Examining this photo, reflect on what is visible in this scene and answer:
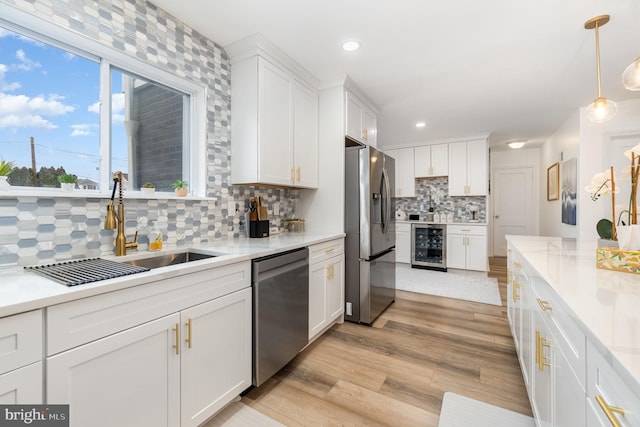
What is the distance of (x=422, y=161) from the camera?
5.57m

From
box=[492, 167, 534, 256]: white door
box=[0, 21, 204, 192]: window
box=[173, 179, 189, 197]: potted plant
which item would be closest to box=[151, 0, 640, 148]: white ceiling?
box=[0, 21, 204, 192]: window

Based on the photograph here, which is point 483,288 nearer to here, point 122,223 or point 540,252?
point 540,252

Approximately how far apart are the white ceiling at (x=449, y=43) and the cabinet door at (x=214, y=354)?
188 cm

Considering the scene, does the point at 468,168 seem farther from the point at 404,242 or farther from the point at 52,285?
the point at 52,285

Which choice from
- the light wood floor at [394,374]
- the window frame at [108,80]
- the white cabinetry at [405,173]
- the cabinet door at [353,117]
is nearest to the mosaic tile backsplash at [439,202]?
the white cabinetry at [405,173]

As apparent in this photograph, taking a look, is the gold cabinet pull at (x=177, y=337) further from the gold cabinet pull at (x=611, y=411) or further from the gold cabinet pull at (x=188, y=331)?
the gold cabinet pull at (x=611, y=411)

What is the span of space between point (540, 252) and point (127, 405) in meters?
2.31

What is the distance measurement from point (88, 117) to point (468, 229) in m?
5.31

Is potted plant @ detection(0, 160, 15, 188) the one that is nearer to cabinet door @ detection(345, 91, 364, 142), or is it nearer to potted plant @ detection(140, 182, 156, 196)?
potted plant @ detection(140, 182, 156, 196)

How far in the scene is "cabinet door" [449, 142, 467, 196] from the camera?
519 centimetres

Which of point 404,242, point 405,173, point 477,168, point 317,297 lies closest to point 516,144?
point 477,168

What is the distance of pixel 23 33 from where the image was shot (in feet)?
4.63

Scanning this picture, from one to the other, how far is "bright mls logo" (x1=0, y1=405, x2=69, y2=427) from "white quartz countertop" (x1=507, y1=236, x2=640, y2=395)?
156 centimetres

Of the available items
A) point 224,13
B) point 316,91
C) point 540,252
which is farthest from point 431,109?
point 224,13
